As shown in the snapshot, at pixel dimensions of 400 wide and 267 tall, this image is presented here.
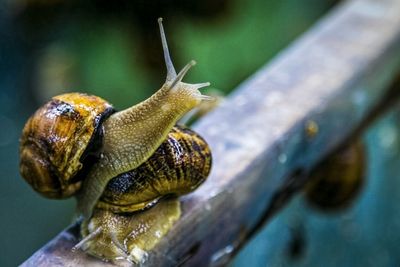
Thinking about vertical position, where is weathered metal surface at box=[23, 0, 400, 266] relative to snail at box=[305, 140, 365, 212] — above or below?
above

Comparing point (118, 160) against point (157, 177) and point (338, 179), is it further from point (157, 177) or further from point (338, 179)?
point (338, 179)

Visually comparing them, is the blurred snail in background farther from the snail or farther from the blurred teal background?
the blurred teal background

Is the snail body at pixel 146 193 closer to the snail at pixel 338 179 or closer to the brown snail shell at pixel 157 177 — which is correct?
the brown snail shell at pixel 157 177

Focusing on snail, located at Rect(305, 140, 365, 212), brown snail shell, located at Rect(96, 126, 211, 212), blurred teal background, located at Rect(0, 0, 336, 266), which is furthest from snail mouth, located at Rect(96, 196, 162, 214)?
blurred teal background, located at Rect(0, 0, 336, 266)

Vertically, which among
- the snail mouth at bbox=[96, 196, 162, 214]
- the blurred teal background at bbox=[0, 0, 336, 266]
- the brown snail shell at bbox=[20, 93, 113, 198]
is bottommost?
the blurred teal background at bbox=[0, 0, 336, 266]

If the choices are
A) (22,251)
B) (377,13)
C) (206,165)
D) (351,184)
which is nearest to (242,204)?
(206,165)

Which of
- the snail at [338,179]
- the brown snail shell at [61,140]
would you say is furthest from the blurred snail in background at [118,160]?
the snail at [338,179]

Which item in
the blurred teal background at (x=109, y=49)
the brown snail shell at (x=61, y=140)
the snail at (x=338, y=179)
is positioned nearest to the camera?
the brown snail shell at (x=61, y=140)
